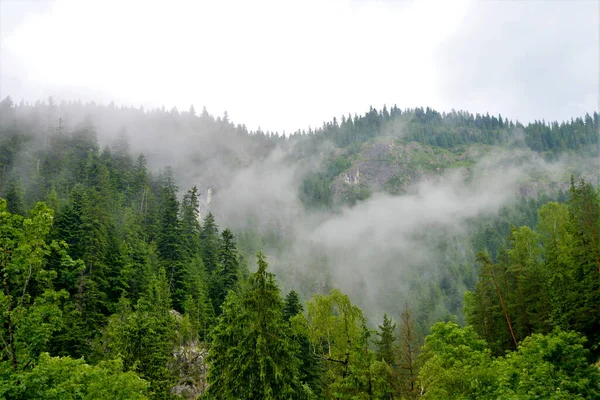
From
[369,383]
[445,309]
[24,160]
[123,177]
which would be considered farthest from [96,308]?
[445,309]

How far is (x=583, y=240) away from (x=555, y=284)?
446cm

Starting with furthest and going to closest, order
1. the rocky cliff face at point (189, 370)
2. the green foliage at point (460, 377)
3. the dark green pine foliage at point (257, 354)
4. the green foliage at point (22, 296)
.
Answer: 1. the rocky cliff face at point (189, 370)
2. the green foliage at point (460, 377)
3. the dark green pine foliage at point (257, 354)
4. the green foliage at point (22, 296)

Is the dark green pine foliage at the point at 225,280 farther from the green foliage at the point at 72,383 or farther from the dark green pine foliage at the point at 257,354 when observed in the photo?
the dark green pine foliage at the point at 257,354

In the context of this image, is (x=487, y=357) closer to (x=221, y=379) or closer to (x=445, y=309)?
(x=221, y=379)

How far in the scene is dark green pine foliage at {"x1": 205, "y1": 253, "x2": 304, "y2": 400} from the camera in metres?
18.4

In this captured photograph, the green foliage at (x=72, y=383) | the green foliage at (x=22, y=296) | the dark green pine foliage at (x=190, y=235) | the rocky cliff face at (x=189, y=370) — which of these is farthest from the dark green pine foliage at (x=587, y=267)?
the dark green pine foliage at (x=190, y=235)

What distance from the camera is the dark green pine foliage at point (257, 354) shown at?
18422mm

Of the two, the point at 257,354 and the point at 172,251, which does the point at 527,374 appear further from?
the point at 172,251

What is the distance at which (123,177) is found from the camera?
9281cm

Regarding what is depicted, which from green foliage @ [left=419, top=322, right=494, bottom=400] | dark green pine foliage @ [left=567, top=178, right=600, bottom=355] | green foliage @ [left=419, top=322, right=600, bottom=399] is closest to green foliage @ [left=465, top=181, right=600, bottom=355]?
dark green pine foliage @ [left=567, top=178, right=600, bottom=355]

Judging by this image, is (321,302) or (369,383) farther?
(321,302)

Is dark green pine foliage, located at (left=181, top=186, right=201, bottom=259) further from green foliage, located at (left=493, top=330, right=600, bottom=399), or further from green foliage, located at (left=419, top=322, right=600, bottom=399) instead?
green foliage, located at (left=493, top=330, right=600, bottom=399)

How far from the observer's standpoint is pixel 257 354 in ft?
61.0

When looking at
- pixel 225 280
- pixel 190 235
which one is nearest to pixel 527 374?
pixel 225 280
